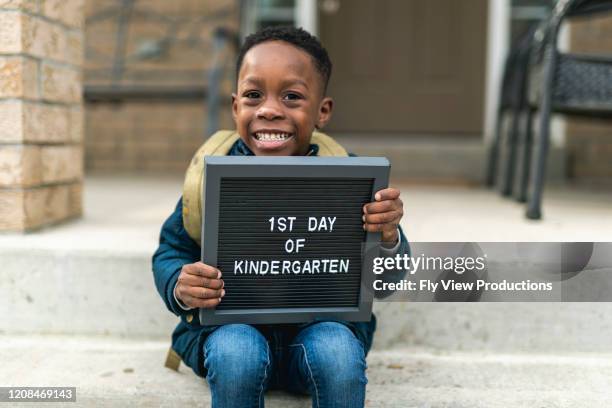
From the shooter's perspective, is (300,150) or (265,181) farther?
(300,150)

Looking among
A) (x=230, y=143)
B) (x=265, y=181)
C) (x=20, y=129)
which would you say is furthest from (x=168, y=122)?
(x=265, y=181)

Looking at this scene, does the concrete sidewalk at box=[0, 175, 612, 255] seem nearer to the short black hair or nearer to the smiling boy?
the smiling boy

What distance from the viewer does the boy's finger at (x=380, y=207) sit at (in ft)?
4.66

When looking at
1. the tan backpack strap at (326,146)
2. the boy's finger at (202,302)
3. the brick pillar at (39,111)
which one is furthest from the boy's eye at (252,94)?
the brick pillar at (39,111)

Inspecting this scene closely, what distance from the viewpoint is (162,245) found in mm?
1677

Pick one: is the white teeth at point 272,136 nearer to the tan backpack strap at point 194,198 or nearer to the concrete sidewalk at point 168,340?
the tan backpack strap at point 194,198

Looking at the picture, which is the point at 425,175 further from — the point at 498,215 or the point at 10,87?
the point at 10,87

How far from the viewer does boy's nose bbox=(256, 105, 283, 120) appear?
59.7 inches

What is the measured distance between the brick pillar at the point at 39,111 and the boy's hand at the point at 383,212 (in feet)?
4.03

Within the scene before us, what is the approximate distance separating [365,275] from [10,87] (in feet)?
4.25

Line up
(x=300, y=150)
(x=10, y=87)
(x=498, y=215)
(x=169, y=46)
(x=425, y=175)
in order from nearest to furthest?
(x=300, y=150)
(x=10, y=87)
(x=498, y=215)
(x=425, y=175)
(x=169, y=46)

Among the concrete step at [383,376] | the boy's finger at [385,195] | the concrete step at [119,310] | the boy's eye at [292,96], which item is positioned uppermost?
the boy's eye at [292,96]

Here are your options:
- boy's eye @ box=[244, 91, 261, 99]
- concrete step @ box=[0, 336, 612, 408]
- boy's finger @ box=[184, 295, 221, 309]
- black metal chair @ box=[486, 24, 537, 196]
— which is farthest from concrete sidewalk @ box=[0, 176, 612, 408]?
black metal chair @ box=[486, 24, 537, 196]

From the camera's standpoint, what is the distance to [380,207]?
1.42m
